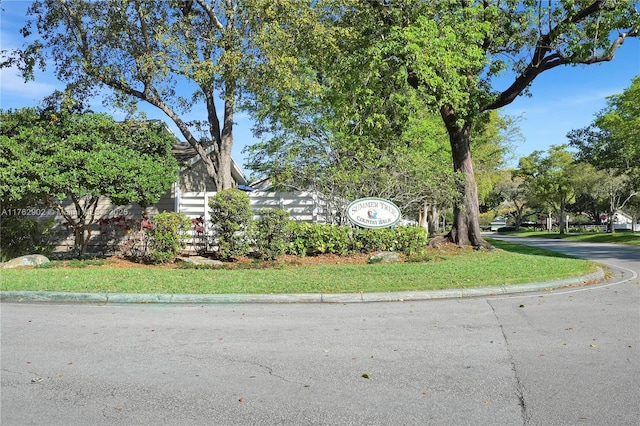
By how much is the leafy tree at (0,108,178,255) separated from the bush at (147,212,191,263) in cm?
154

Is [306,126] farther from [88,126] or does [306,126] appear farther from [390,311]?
[390,311]

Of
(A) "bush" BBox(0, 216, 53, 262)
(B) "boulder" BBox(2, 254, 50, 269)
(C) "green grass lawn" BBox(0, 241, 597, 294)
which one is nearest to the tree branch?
(C) "green grass lawn" BBox(0, 241, 597, 294)

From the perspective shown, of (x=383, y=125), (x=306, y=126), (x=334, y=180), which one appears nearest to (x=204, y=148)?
(x=306, y=126)

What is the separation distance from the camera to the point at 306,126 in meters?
19.2

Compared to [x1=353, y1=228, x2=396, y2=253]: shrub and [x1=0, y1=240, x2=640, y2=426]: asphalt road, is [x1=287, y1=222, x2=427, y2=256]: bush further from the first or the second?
[x1=0, y1=240, x2=640, y2=426]: asphalt road

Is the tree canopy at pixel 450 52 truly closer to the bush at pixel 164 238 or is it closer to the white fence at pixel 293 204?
the white fence at pixel 293 204

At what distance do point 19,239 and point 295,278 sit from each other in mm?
9862

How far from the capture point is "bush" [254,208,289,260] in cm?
1310

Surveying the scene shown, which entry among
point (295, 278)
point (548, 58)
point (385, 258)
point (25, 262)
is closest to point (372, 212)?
point (385, 258)

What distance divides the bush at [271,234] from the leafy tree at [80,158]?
143 inches

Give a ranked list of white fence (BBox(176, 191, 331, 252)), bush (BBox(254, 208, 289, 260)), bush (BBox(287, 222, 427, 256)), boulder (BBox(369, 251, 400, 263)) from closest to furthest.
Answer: bush (BBox(254, 208, 289, 260)) < boulder (BBox(369, 251, 400, 263)) < bush (BBox(287, 222, 427, 256)) < white fence (BBox(176, 191, 331, 252))

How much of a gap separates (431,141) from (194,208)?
12.4 metres

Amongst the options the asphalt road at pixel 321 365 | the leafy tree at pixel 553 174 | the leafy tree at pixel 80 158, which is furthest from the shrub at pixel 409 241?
the leafy tree at pixel 553 174

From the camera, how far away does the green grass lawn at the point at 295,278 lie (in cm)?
921
